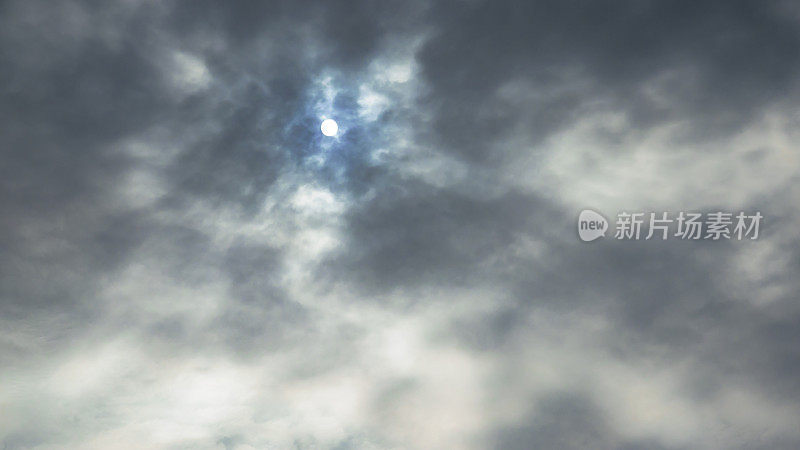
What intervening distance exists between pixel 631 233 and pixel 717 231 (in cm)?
1015

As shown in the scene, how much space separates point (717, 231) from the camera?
66.8 m

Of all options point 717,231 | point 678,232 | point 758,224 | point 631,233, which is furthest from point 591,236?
point 758,224

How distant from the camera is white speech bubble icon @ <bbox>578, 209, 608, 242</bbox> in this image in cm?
7106

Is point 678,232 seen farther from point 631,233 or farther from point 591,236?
point 591,236

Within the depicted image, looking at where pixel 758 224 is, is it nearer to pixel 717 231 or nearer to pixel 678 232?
pixel 717 231

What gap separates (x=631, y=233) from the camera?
6831cm

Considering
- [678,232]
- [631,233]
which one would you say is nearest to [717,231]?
[678,232]

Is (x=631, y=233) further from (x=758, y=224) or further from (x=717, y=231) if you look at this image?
(x=758, y=224)

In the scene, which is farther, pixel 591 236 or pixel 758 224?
pixel 591 236

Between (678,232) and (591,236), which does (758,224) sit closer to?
(678,232)

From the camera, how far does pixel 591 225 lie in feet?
236

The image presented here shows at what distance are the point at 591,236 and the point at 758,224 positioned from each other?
19254 millimetres

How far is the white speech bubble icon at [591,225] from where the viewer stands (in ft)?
233

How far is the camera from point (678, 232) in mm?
67750
